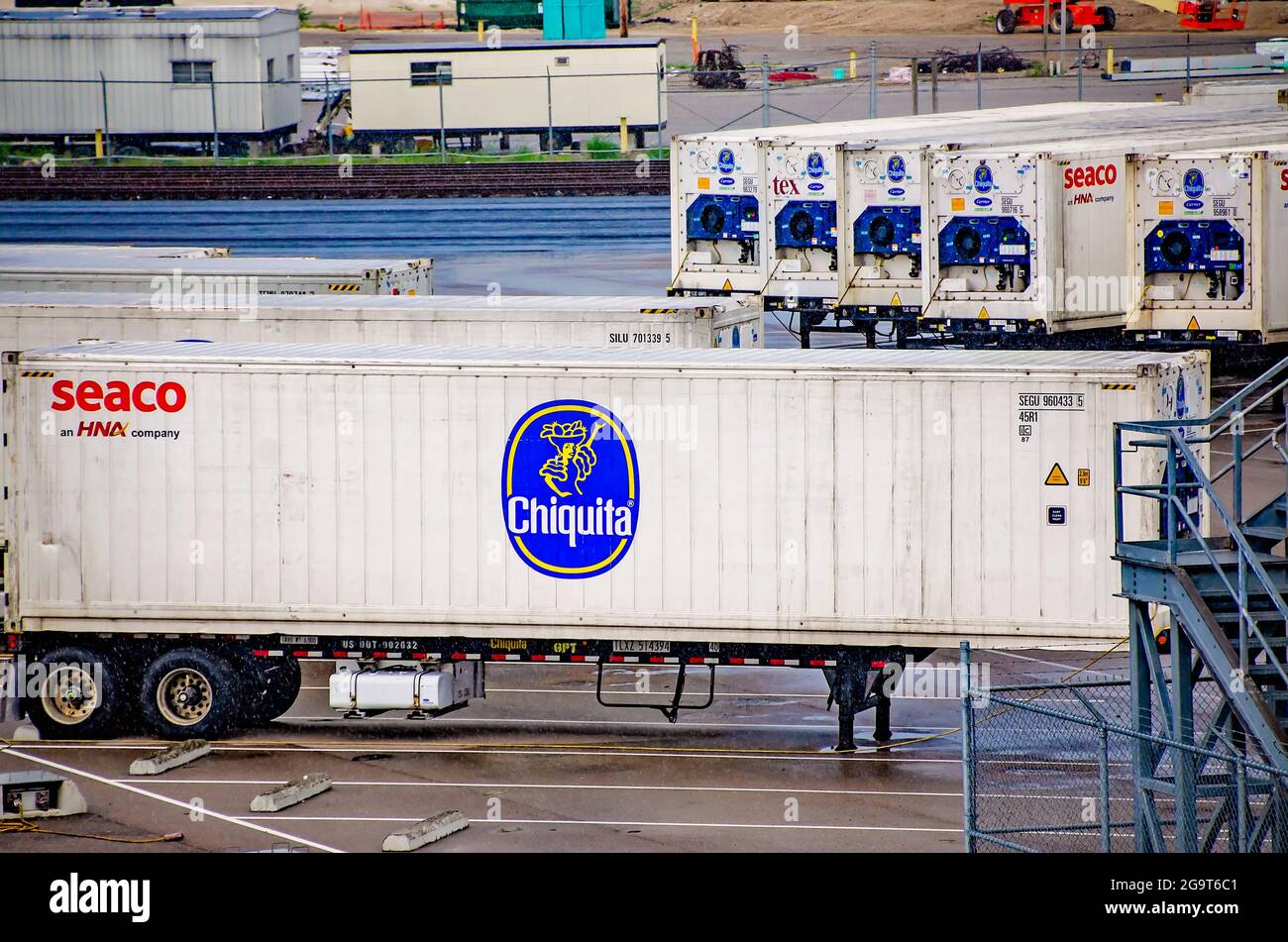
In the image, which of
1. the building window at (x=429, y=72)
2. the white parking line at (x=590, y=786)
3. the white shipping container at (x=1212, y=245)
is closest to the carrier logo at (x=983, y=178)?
the white shipping container at (x=1212, y=245)

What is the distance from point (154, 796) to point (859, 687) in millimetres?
7035

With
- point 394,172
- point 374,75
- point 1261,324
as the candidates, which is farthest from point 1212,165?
point 374,75

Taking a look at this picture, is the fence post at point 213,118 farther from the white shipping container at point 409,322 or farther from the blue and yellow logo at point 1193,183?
the blue and yellow logo at point 1193,183

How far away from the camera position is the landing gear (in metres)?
20.2

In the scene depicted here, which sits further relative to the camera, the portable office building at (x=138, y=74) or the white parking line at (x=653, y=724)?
the portable office building at (x=138, y=74)

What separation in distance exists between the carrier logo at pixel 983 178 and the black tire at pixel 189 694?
17.6 metres

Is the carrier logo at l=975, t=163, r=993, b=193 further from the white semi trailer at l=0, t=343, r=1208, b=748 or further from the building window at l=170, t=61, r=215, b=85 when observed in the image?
the building window at l=170, t=61, r=215, b=85

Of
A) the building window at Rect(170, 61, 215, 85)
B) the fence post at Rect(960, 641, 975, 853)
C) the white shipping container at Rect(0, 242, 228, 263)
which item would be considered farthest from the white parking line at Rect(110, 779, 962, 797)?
the building window at Rect(170, 61, 215, 85)

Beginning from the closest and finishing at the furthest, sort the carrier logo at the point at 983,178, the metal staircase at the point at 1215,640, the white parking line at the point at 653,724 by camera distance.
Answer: the metal staircase at the point at 1215,640 → the white parking line at the point at 653,724 → the carrier logo at the point at 983,178

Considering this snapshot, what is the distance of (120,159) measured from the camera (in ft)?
187

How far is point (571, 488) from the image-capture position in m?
20.3

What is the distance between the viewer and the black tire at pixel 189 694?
21094 millimetres

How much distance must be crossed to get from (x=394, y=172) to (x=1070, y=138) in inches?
909

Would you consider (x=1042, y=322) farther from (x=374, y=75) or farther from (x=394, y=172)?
(x=374, y=75)
